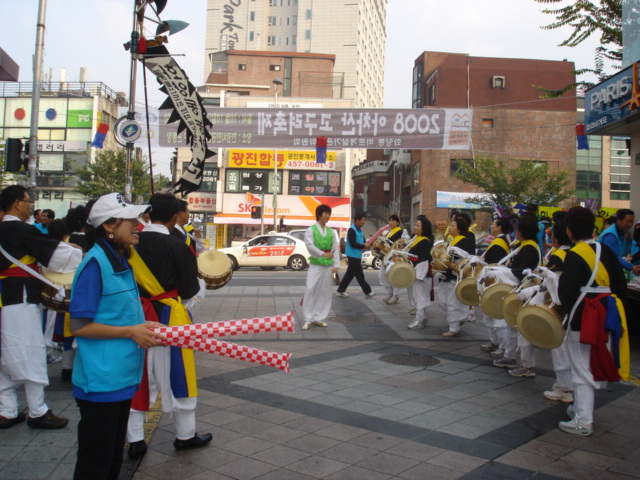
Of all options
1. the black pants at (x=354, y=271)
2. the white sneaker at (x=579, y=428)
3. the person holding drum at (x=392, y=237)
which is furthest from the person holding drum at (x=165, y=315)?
the black pants at (x=354, y=271)

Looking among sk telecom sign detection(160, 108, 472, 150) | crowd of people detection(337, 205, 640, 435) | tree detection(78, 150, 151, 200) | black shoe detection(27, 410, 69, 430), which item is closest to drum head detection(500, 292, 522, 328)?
crowd of people detection(337, 205, 640, 435)

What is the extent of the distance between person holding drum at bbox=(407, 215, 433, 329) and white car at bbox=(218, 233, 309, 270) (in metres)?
13.5

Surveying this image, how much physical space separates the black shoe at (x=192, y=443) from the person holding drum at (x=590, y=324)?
278cm

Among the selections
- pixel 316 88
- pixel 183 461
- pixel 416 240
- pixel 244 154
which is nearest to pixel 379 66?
pixel 316 88

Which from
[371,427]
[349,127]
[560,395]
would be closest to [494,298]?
[560,395]

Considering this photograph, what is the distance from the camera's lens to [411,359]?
6895 millimetres

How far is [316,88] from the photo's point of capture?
50844mm

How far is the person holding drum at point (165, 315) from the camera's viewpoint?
12.4 feet

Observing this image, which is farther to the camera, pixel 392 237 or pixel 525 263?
pixel 392 237

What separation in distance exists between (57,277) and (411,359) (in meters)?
4.16

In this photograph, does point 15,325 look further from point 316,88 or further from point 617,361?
point 316,88

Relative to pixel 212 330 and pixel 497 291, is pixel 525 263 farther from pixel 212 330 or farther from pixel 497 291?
pixel 212 330

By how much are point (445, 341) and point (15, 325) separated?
564cm

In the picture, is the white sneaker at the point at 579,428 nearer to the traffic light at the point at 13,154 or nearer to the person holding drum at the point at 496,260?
the person holding drum at the point at 496,260
